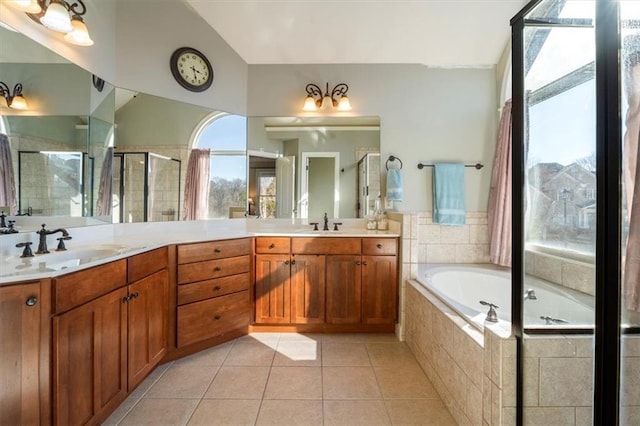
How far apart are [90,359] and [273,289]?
1.27m

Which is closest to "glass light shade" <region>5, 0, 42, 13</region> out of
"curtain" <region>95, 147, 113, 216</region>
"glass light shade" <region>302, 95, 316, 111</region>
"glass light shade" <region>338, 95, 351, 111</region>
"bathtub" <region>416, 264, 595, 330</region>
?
"curtain" <region>95, 147, 113, 216</region>

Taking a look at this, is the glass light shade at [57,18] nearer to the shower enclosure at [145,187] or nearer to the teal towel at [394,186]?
the shower enclosure at [145,187]

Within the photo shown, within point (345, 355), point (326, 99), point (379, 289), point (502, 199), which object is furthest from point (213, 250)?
point (502, 199)

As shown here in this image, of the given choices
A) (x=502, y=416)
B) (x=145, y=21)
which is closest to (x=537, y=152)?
(x=502, y=416)

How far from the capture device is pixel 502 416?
110 centimetres

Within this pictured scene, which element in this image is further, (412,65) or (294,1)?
(412,65)

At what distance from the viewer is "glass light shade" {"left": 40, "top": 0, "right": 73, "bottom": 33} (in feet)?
5.07

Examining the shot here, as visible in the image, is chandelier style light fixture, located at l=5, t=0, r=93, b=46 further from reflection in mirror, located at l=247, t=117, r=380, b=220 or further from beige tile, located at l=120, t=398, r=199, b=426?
beige tile, located at l=120, t=398, r=199, b=426

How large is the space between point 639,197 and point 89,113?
9.37ft

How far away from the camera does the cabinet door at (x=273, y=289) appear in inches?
92.3

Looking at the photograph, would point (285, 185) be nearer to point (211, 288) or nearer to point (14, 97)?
point (211, 288)

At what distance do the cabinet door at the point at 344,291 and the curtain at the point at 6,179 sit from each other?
200 cm

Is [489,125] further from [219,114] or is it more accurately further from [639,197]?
[219,114]

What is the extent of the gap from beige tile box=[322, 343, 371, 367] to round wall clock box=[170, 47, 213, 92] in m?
2.53
